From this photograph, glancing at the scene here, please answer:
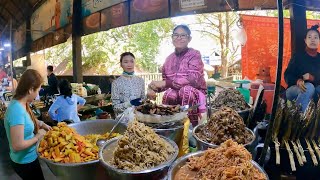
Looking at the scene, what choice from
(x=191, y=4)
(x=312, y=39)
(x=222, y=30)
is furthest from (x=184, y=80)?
(x=222, y=30)

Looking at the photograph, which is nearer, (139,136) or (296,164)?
(139,136)

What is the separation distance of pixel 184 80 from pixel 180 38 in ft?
1.43

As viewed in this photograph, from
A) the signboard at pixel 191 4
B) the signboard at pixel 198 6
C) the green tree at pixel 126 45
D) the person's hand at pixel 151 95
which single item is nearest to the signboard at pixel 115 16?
the signboard at pixel 198 6

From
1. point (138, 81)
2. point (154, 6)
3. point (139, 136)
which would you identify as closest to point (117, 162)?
point (139, 136)

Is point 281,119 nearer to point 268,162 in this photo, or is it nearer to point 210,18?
point 268,162

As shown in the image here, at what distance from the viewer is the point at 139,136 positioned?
1.50 m

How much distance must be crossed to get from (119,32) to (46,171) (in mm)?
13196

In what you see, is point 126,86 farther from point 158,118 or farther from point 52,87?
point 52,87

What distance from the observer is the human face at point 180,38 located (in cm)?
244

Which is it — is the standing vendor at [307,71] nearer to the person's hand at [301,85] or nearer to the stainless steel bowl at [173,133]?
the person's hand at [301,85]

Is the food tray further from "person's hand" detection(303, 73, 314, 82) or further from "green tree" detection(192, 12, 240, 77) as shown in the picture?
"green tree" detection(192, 12, 240, 77)

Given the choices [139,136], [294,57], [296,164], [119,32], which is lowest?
[296,164]

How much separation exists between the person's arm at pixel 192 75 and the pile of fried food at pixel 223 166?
121 cm

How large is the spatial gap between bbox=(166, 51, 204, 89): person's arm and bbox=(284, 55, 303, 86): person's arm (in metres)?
1.39
